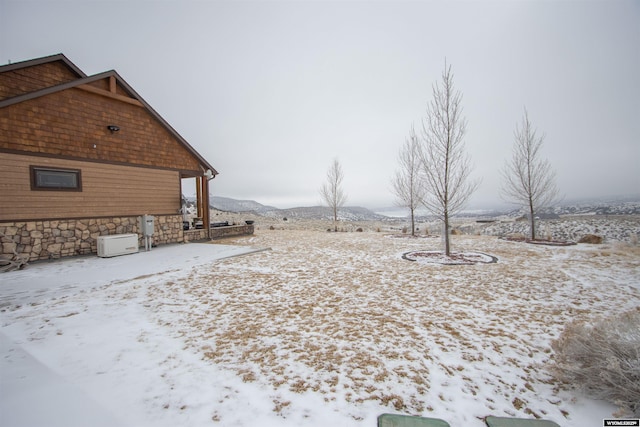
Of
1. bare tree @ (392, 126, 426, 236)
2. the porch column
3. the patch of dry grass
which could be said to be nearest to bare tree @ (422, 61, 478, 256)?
the patch of dry grass

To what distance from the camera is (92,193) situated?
8625 mm

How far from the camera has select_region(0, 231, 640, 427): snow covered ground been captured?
2.05 meters

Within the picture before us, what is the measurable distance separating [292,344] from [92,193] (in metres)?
9.66

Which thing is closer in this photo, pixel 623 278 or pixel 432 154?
pixel 623 278

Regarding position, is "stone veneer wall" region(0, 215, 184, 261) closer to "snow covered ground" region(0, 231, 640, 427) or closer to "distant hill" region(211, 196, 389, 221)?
"snow covered ground" region(0, 231, 640, 427)

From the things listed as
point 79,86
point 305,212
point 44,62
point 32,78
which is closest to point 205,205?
point 79,86

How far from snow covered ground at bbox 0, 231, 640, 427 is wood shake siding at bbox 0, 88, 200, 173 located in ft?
13.7

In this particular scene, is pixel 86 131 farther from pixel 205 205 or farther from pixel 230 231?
pixel 230 231

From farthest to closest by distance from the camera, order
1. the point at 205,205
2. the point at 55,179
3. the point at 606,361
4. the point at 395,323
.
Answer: the point at 205,205, the point at 55,179, the point at 395,323, the point at 606,361

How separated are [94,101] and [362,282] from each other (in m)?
A: 11.0

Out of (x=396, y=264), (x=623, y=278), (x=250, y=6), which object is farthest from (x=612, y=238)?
(x=250, y=6)

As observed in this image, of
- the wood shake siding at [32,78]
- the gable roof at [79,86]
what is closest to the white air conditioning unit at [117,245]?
the gable roof at [79,86]

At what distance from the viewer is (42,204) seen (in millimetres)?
7543

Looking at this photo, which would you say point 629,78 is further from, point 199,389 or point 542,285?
point 199,389
